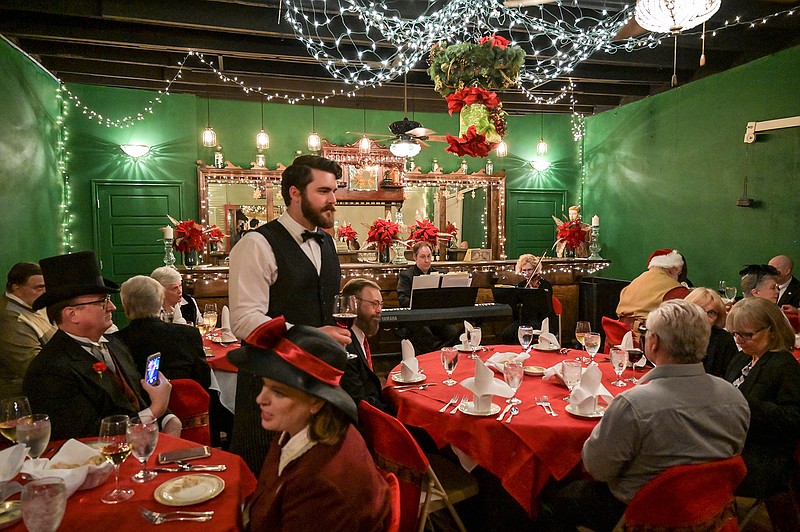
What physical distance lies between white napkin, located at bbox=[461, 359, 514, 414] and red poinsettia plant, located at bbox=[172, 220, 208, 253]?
481 centimetres

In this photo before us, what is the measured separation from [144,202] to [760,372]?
28.4 feet

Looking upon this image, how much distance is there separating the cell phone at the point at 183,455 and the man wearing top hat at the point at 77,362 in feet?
1.89

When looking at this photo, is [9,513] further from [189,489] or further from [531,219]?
[531,219]

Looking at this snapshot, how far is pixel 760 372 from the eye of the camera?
2.62 m

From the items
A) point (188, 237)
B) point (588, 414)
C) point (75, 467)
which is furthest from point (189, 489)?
point (188, 237)

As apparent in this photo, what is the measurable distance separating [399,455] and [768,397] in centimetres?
181

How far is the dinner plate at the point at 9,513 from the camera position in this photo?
1.49 metres

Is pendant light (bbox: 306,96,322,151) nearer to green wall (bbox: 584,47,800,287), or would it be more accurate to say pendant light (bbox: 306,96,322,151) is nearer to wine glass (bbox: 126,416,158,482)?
green wall (bbox: 584,47,800,287)

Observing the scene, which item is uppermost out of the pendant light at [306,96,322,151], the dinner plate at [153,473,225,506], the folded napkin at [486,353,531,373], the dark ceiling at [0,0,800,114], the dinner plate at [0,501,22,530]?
the dark ceiling at [0,0,800,114]

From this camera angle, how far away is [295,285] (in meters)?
2.50

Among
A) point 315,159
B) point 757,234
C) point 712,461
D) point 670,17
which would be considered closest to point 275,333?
Result: point 315,159

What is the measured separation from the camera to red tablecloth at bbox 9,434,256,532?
4.97 feet

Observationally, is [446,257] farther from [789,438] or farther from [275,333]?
[275,333]

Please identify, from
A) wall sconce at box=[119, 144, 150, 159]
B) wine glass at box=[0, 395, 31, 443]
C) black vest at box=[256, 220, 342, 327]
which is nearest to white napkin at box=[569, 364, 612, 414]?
black vest at box=[256, 220, 342, 327]
